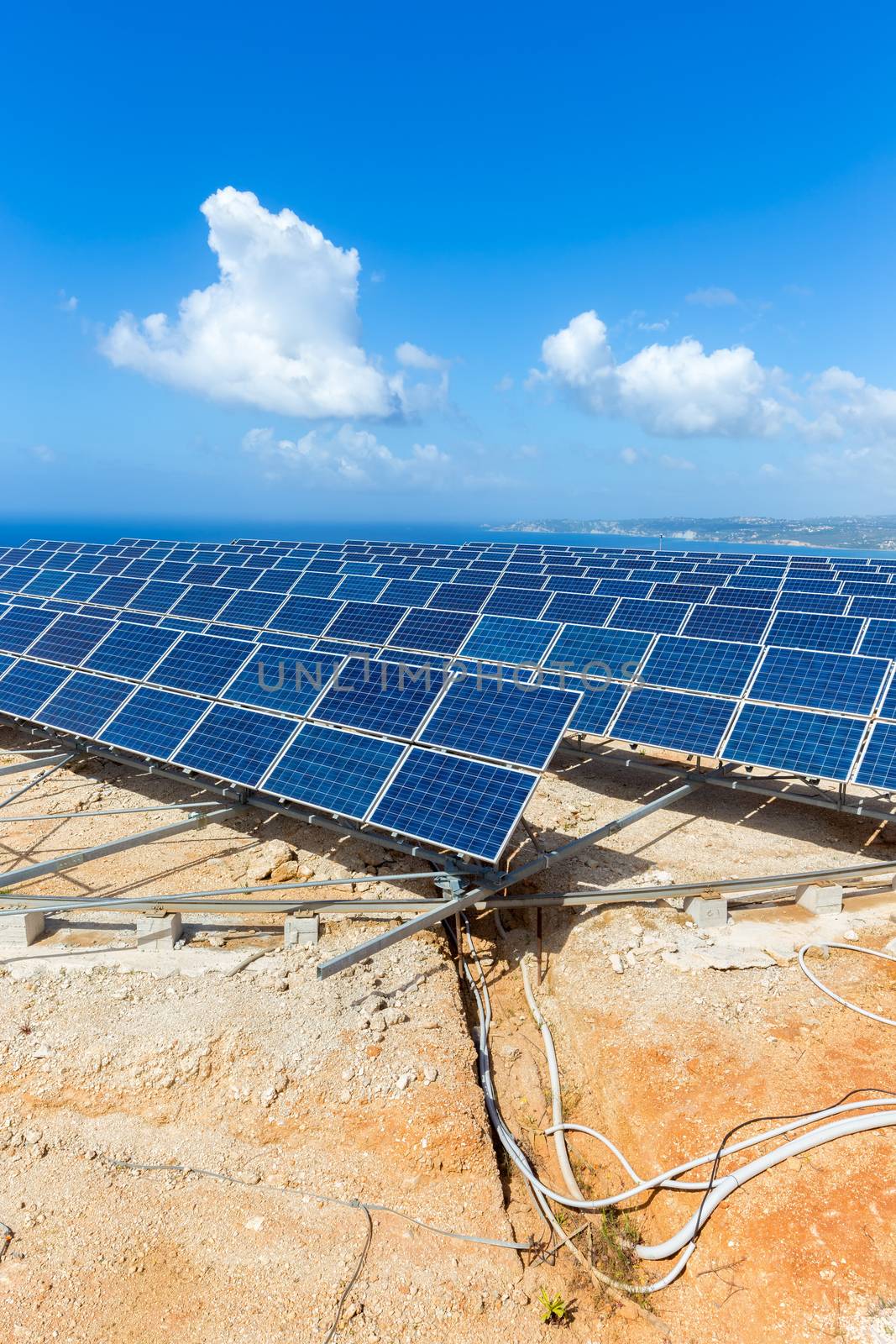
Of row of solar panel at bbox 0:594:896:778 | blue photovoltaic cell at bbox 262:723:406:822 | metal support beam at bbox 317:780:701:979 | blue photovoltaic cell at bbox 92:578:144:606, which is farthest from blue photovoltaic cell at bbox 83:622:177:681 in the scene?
metal support beam at bbox 317:780:701:979

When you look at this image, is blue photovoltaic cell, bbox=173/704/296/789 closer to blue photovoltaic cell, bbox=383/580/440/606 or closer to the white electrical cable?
the white electrical cable

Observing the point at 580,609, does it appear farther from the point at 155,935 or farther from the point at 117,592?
the point at 117,592

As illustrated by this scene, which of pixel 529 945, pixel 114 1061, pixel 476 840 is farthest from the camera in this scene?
pixel 529 945

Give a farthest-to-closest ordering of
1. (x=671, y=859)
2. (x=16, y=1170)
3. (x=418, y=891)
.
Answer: (x=671, y=859) → (x=418, y=891) → (x=16, y=1170)

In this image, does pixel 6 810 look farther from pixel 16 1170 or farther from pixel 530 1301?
pixel 530 1301

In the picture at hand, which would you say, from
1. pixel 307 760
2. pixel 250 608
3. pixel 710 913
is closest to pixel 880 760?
pixel 710 913

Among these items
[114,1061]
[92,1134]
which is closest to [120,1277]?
[92,1134]

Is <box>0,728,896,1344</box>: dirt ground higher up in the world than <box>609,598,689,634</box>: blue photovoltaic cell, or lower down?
higher up
